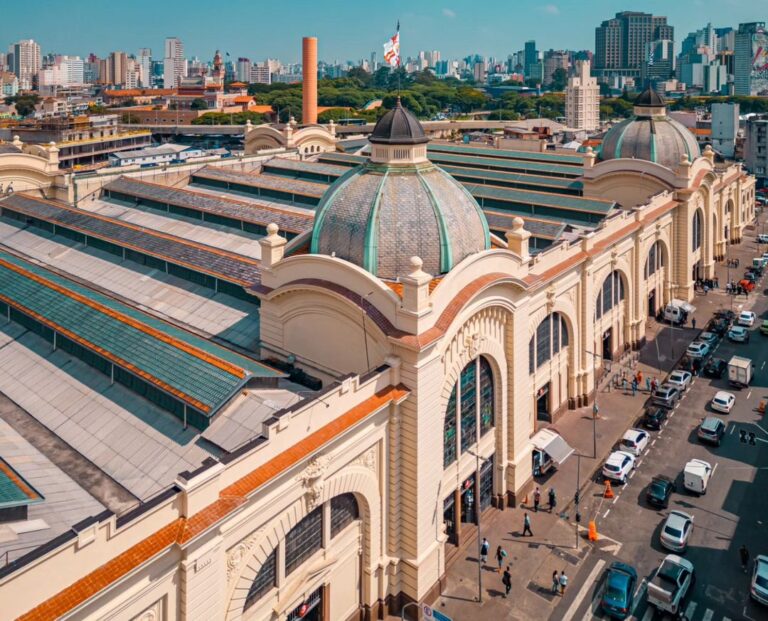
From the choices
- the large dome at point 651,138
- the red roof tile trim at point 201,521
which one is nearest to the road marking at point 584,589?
the red roof tile trim at point 201,521

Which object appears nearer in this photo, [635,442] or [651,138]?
[635,442]

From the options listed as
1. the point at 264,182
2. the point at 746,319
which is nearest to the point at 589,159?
the point at 746,319

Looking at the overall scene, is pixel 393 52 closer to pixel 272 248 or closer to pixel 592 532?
pixel 272 248

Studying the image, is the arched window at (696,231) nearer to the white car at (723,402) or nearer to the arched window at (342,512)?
the white car at (723,402)

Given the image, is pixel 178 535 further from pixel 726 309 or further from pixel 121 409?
pixel 726 309

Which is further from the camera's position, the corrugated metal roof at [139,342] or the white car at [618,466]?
the white car at [618,466]

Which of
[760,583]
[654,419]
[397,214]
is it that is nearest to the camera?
[760,583]
